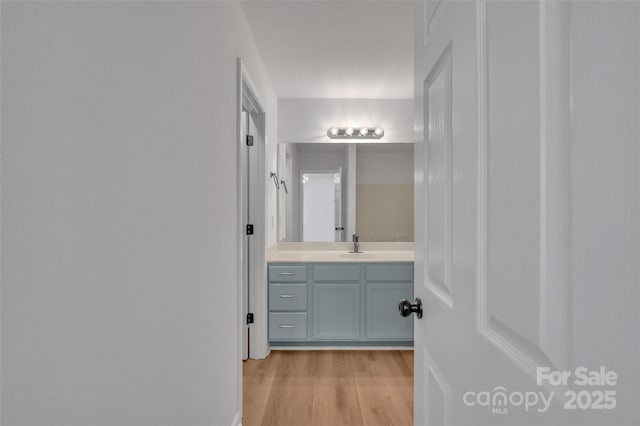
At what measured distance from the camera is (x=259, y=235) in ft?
10.5

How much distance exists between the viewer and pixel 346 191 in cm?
407

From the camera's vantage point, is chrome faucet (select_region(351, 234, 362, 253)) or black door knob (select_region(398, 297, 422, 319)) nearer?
black door knob (select_region(398, 297, 422, 319))

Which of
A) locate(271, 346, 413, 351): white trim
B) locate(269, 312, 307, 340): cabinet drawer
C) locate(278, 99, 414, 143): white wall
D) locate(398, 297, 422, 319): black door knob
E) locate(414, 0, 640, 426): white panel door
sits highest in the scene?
locate(278, 99, 414, 143): white wall

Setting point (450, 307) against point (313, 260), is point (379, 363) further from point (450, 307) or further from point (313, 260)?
→ point (450, 307)

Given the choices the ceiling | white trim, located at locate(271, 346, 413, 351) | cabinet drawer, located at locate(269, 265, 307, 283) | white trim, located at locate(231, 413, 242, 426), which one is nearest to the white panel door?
white trim, located at locate(231, 413, 242, 426)

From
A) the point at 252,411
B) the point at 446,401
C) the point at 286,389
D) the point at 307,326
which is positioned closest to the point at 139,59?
the point at 446,401

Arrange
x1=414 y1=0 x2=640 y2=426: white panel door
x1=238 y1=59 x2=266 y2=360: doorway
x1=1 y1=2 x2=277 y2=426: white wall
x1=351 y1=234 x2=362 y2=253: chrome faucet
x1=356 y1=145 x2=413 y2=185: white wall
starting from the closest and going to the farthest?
x1=414 y1=0 x2=640 y2=426: white panel door → x1=1 y1=2 x2=277 y2=426: white wall → x1=238 y1=59 x2=266 y2=360: doorway → x1=351 y1=234 x2=362 y2=253: chrome faucet → x1=356 y1=145 x2=413 y2=185: white wall

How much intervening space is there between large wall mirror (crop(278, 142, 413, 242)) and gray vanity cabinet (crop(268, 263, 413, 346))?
0.70 m

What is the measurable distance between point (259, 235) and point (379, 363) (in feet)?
4.87

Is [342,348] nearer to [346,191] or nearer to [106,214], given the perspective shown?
[346,191]

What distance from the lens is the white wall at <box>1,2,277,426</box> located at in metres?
0.62

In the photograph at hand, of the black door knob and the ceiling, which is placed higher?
the ceiling

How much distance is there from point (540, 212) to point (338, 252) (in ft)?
11.7

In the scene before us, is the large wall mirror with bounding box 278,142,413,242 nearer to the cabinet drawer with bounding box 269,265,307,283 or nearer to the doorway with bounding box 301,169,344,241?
the doorway with bounding box 301,169,344,241
